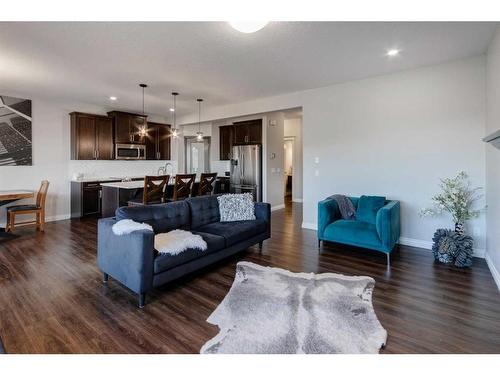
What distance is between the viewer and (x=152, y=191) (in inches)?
180

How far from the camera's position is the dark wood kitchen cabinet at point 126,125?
6.75m

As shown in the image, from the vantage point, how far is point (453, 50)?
3.42 m

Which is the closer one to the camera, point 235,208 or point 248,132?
point 235,208

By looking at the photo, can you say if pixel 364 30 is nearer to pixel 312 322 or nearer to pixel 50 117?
pixel 312 322

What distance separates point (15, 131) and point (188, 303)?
5.54 meters

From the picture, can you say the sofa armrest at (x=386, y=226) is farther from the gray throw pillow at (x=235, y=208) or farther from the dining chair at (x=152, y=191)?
the dining chair at (x=152, y=191)

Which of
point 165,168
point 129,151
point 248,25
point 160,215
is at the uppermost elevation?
point 248,25

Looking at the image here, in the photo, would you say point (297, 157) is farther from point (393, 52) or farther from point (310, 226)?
point (393, 52)

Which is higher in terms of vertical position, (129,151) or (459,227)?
(129,151)

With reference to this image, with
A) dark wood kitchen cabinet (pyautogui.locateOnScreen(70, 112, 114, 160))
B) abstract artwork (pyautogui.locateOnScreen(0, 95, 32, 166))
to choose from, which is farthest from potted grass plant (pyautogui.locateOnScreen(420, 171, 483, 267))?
abstract artwork (pyautogui.locateOnScreen(0, 95, 32, 166))

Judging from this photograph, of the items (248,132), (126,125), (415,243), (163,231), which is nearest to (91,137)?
(126,125)

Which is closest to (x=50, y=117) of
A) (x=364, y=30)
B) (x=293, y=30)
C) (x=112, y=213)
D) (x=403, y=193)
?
(x=112, y=213)

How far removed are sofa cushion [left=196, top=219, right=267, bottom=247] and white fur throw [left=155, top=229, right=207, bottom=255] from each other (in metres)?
0.40

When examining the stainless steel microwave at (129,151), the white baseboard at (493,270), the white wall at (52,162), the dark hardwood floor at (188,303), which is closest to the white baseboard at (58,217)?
the white wall at (52,162)
